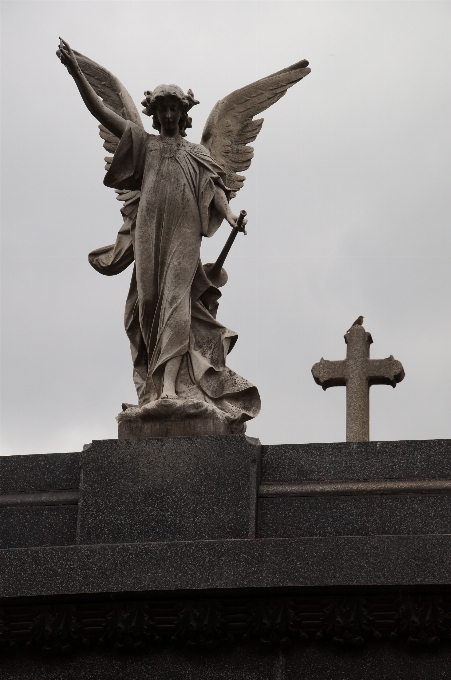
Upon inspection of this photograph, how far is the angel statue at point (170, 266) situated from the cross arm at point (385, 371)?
4.86 ft

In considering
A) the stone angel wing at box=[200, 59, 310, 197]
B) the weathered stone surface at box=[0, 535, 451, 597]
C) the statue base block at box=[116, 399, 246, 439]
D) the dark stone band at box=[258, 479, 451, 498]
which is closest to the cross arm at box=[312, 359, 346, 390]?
the stone angel wing at box=[200, 59, 310, 197]

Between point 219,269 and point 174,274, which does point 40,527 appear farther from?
point 219,269

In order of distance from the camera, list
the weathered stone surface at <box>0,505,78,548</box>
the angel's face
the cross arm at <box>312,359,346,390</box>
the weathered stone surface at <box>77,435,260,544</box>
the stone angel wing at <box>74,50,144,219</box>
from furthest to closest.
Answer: the cross arm at <box>312,359,346,390</box>, the stone angel wing at <box>74,50,144,219</box>, the angel's face, the weathered stone surface at <box>0,505,78,548</box>, the weathered stone surface at <box>77,435,260,544</box>

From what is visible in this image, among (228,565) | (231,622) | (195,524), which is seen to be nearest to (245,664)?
(231,622)

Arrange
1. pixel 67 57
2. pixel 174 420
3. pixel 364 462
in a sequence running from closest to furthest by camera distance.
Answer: pixel 364 462
pixel 174 420
pixel 67 57

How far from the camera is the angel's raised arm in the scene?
469 inches

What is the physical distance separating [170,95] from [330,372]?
2.66 meters

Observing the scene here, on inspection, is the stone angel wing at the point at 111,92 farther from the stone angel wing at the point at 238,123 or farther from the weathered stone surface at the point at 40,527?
the weathered stone surface at the point at 40,527

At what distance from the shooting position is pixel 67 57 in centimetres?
1191

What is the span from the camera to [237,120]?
520 inches

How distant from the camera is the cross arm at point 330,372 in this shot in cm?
1339

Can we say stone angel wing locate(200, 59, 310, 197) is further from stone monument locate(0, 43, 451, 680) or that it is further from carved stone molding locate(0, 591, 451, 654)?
carved stone molding locate(0, 591, 451, 654)

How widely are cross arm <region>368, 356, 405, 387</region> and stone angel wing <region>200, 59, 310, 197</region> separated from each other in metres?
1.81

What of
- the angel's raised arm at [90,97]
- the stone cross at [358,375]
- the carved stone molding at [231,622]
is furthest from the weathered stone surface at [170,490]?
the angel's raised arm at [90,97]
